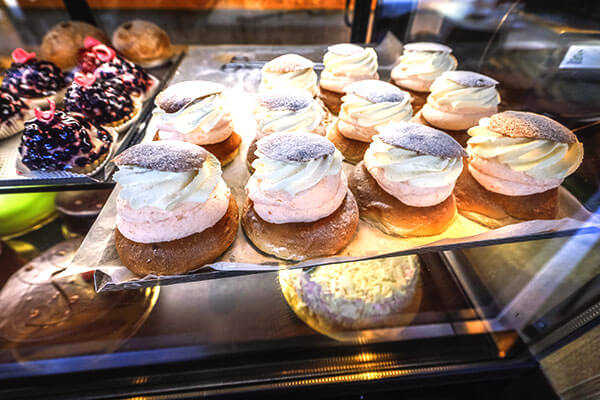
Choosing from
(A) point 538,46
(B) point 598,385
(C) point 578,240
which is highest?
(A) point 538,46

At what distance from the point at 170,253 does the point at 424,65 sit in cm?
299

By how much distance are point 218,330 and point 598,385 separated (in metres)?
2.49

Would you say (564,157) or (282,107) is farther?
(282,107)

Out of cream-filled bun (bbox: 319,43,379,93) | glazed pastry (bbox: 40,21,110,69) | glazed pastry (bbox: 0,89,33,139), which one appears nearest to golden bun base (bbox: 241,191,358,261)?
cream-filled bun (bbox: 319,43,379,93)

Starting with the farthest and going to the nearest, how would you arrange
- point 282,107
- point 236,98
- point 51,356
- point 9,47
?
point 9,47 < point 236,98 < point 282,107 < point 51,356

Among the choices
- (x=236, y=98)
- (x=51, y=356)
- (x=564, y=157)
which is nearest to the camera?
(x=51, y=356)

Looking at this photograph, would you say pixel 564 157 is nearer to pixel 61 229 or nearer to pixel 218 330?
pixel 218 330

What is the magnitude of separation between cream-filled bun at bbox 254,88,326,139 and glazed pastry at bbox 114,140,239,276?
0.70m

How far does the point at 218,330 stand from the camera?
1.98m

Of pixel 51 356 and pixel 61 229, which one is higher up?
pixel 61 229

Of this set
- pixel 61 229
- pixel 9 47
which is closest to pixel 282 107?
pixel 61 229

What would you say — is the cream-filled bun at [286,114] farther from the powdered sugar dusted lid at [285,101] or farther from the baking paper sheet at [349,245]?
the baking paper sheet at [349,245]

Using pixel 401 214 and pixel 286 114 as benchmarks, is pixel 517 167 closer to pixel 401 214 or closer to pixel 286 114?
pixel 401 214

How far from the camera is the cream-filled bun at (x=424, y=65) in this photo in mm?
3064
